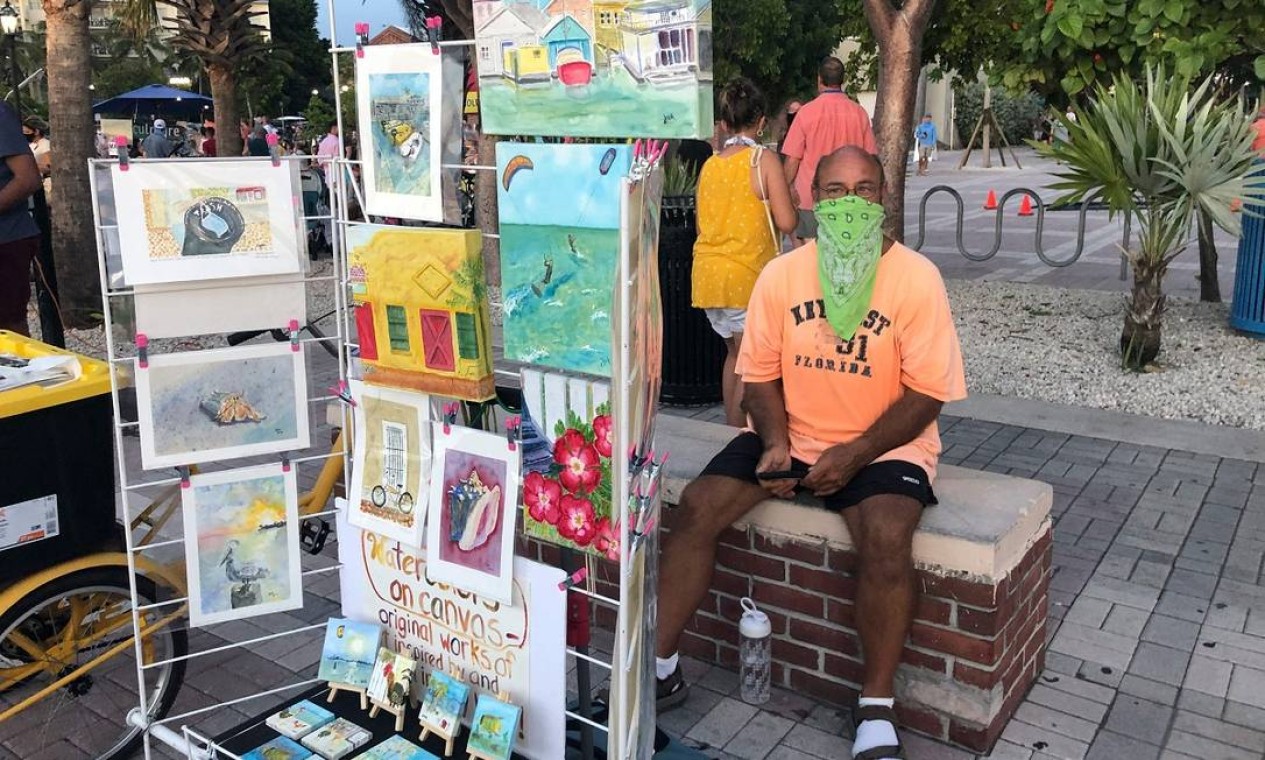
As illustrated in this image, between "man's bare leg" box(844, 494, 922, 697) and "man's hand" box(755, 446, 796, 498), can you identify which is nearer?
"man's bare leg" box(844, 494, 922, 697)

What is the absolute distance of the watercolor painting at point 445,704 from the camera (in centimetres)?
262

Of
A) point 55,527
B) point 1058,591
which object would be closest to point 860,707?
point 1058,591

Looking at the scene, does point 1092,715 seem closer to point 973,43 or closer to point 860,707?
point 860,707

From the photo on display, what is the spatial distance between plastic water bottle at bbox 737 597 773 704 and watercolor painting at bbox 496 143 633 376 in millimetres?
1268

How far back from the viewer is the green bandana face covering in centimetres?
301

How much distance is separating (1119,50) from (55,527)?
23.4 feet

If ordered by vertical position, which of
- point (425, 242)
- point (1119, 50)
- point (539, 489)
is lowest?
point (539, 489)

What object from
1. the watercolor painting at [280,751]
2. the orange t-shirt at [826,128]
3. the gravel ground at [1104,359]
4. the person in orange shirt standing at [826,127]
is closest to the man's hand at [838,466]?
the watercolor painting at [280,751]

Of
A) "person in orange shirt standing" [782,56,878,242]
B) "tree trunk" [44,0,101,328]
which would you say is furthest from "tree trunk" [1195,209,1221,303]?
"tree trunk" [44,0,101,328]

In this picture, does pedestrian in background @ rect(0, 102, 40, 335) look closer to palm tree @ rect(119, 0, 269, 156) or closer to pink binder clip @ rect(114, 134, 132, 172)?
pink binder clip @ rect(114, 134, 132, 172)

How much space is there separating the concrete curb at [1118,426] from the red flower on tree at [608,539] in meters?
4.13

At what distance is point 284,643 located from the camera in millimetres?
3744

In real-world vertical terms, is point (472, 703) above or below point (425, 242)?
below

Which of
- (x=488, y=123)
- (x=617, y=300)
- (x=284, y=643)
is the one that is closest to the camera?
(x=617, y=300)
